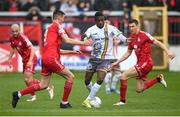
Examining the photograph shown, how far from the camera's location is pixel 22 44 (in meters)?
19.9

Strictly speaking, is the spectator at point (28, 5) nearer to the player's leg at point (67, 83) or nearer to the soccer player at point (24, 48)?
the soccer player at point (24, 48)

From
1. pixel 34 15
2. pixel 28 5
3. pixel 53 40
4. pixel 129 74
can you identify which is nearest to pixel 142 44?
pixel 129 74

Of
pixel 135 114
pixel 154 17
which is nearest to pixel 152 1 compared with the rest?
pixel 154 17

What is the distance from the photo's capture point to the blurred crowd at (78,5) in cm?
3238

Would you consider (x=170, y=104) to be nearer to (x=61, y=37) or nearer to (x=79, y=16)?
(x=61, y=37)

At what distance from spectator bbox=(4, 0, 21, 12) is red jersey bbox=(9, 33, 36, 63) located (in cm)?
1307

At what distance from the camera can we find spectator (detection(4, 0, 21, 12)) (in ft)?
108

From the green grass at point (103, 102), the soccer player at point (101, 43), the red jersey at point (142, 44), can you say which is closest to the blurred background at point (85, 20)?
the green grass at point (103, 102)

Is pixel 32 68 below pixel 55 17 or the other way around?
below

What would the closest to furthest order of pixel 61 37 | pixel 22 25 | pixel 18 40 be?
pixel 61 37 → pixel 18 40 → pixel 22 25

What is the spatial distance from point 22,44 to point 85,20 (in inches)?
452

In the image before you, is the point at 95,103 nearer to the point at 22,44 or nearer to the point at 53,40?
the point at 53,40

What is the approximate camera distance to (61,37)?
18.2 m

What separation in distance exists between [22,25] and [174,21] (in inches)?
271
